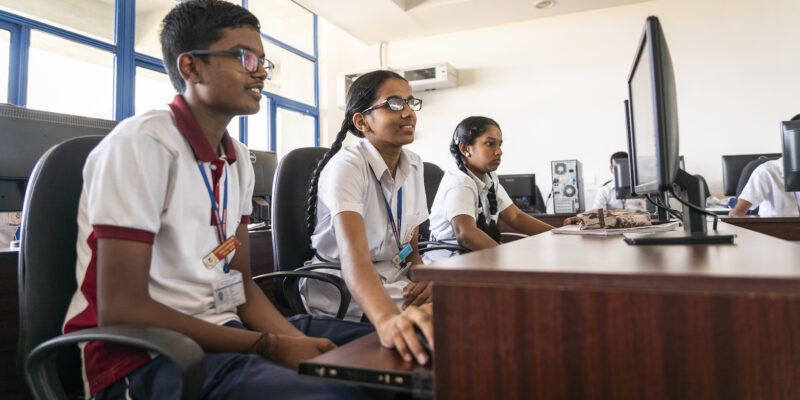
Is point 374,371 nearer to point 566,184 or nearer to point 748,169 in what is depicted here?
point 748,169

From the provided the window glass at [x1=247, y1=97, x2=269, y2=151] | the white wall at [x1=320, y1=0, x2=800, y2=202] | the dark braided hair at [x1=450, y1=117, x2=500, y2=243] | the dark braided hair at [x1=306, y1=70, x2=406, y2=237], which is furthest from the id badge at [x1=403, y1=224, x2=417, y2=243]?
the window glass at [x1=247, y1=97, x2=269, y2=151]

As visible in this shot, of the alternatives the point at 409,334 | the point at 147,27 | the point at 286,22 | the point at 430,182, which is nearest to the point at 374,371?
the point at 409,334

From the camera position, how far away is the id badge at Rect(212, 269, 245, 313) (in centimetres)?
100

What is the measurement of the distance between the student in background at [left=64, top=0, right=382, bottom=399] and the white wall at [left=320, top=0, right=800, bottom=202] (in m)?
4.84

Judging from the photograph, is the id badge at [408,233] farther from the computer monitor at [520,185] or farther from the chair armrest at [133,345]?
the computer monitor at [520,185]

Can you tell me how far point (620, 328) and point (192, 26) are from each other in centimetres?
103

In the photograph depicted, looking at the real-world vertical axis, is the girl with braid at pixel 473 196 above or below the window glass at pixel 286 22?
below

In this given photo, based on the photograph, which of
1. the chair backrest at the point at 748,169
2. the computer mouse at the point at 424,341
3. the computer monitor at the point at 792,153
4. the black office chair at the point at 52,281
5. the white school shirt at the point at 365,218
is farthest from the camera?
the chair backrest at the point at 748,169

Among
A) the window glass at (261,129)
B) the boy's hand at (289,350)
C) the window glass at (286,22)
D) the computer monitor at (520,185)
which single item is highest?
the window glass at (286,22)

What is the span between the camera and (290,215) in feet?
4.97

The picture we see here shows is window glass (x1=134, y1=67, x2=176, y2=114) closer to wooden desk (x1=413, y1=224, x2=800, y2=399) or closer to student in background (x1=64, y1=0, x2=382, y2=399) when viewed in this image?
student in background (x1=64, y1=0, x2=382, y2=399)

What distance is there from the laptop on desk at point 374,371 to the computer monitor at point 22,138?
1.33 m

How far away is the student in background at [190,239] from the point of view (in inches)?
32.0

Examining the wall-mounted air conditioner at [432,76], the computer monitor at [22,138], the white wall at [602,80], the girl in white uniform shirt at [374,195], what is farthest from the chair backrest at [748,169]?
the computer monitor at [22,138]
